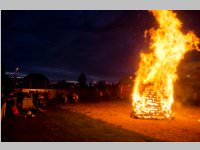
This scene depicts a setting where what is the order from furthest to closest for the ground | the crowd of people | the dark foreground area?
the crowd of people → the ground → the dark foreground area

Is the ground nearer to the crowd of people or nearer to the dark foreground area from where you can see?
the dark foreground area

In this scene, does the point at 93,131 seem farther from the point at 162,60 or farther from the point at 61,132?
the point at 162,60

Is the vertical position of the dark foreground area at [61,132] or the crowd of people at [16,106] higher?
the crowd of people at [16,106]

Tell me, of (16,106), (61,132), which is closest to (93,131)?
(61,132)

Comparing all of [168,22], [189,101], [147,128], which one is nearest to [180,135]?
[147,128]

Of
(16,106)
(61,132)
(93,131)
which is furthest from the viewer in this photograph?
(16,106)

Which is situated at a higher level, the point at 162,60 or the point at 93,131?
the point at 162,60

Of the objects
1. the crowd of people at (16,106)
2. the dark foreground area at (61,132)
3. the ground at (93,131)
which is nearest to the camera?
the dark foreground area at (61,132)

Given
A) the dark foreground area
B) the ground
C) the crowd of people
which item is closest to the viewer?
the dark foreground area

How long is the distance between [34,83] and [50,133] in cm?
2539

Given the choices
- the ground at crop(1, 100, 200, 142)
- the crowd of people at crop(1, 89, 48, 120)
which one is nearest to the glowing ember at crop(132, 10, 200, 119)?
the ground at crop(1, 100, 200, 142)

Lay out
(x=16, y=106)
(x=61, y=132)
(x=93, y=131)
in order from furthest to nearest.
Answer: (x=16, y=106), (x=93, y=131), (x=61, y=132)

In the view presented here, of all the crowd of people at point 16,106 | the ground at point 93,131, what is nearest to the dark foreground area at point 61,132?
the ground at point 93,131

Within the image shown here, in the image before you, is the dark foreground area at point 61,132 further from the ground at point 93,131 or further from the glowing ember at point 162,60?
the glowing ember at point 162,60
